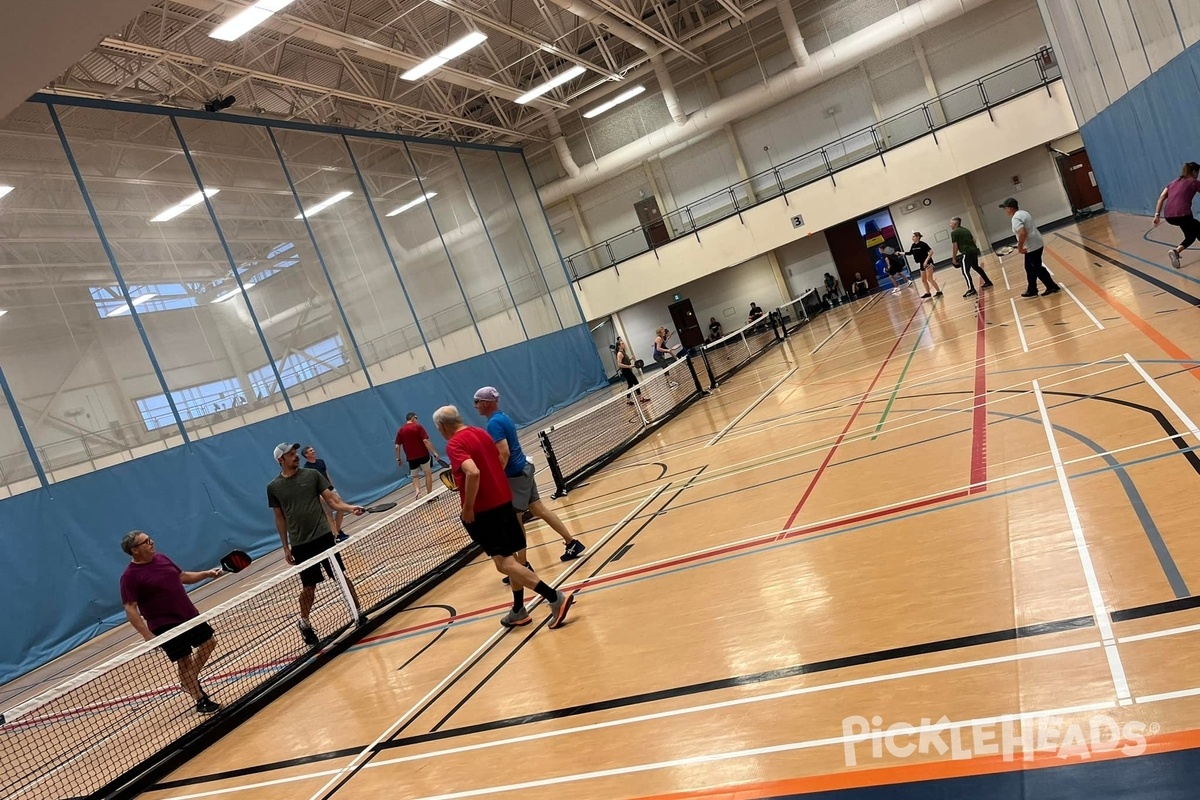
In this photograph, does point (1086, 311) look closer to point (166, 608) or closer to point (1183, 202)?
point (1183, 202)

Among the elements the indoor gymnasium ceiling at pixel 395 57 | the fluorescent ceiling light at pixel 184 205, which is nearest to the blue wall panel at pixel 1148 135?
the indoor gymnasium ceiling at pixel 395 57

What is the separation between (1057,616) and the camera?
12.0ft

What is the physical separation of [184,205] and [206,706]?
45.2 feet

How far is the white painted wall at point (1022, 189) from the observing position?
28578mm

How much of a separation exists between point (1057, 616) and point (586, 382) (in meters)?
26.5

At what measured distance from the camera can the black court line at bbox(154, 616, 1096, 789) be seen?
3643 millimetres

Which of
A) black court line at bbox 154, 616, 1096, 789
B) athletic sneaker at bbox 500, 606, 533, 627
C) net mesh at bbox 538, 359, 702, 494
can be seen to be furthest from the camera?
net mesh at bbox 538, 359, 702, 494

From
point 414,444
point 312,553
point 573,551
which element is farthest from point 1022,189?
point 312,553

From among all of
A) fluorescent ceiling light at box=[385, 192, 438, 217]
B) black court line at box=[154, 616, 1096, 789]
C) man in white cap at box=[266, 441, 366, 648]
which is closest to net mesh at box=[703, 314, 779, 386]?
fluorescent ceiling light at box=[385, 192, 438, 217]

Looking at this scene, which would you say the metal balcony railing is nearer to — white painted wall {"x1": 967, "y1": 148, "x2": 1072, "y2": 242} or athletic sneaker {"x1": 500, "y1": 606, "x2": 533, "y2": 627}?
white painted wall {"x1": 967, "y1": 148, "x2": 1072, "y2": 242}

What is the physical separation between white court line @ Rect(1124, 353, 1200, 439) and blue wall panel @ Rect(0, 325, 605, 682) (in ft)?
47.2

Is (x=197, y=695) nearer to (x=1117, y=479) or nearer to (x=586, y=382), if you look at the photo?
(x=1117, y=479)

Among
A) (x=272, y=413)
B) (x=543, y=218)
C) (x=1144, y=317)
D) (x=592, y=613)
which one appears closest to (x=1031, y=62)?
(x=543, y=218)

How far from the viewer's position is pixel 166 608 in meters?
6.84
